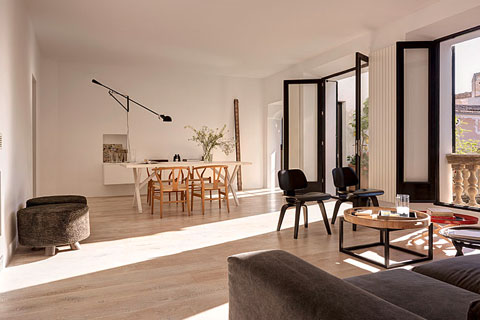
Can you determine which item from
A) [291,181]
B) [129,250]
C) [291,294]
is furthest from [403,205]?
[129,250]

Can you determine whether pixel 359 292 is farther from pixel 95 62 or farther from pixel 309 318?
pixel 95 62

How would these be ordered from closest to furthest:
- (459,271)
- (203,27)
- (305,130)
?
(459,271)
(203,27)
(305,130)

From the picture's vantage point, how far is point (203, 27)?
555 centimetres

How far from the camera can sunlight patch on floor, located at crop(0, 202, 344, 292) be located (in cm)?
292

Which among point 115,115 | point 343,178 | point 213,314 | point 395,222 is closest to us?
point 213,314

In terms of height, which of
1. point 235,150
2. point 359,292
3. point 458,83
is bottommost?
point 359,292

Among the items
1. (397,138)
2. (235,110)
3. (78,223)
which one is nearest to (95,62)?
(235,110)

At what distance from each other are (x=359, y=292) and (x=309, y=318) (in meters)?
0.19

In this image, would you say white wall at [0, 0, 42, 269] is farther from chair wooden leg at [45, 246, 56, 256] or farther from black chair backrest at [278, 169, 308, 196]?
black chair backrest at [278, 169, 308, 196]

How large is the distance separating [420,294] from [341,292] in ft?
1.94

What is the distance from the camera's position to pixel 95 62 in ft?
25.1

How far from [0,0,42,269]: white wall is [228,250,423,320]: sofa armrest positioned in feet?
8.52

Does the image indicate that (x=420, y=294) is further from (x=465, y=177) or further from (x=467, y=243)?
(x=465, y=177)

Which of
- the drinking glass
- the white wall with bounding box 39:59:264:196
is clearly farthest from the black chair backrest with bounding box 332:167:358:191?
the white wall with bounding box 39:59:264:196
